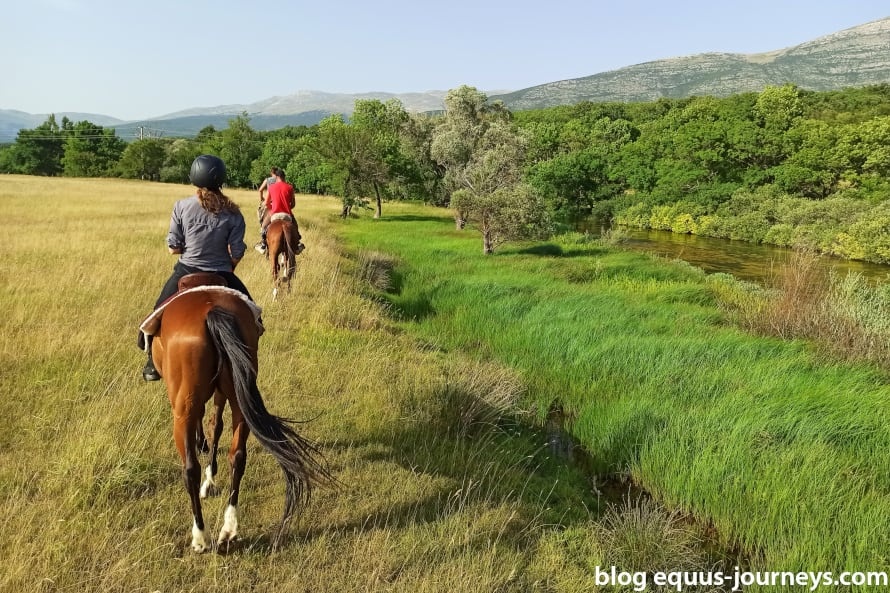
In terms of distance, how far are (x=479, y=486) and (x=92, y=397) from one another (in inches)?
187

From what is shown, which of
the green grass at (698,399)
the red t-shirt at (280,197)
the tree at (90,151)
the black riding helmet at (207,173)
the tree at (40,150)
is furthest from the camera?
the tree at (40,150)

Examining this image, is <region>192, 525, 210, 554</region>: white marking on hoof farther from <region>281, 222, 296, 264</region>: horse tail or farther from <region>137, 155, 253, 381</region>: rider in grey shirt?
<region>281, 222, 296, 264</region>: horse tail

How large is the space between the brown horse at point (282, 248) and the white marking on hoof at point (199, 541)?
8476 millimetres

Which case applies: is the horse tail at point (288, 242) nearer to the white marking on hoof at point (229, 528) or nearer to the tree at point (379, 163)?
the white marking on hoof at point (229, 528)

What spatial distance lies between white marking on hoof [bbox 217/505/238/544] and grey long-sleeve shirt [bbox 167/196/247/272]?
2.27 m

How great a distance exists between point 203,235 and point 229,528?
2.63 metres

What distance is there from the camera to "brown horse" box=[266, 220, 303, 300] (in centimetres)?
1195

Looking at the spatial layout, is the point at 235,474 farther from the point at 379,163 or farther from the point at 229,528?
the point at 379,163

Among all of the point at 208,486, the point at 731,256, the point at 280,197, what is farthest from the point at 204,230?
the point at 731,256

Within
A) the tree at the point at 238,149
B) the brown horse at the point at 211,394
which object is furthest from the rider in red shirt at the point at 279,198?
the tree at the point at 238,149

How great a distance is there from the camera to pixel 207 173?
454 cm

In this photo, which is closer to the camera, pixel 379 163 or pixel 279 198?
pixel 279 198

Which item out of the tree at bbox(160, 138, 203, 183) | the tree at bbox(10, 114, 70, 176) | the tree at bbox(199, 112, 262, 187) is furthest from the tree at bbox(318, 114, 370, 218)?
the tree at bbox(10, 114, 70, 176)

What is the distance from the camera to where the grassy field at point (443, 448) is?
377 cm
